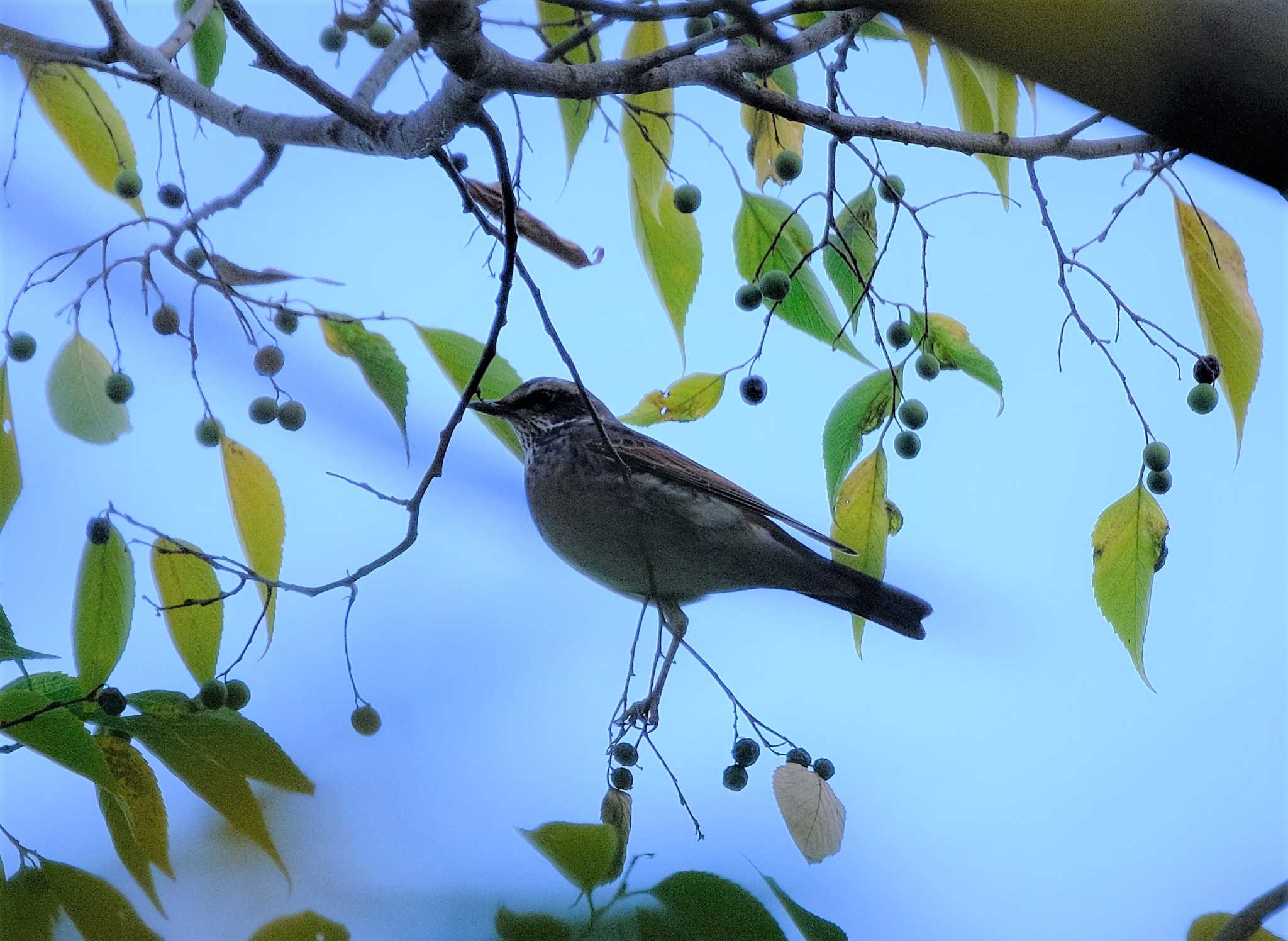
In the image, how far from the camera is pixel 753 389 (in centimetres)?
307

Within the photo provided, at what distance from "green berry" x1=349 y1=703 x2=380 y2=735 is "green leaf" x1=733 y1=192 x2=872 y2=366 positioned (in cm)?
A: 144

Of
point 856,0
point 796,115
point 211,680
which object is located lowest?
point 211,680

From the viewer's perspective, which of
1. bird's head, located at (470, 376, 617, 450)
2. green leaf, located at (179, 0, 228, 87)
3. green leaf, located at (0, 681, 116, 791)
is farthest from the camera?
bird's head, located at (470, 376, 617, 450)

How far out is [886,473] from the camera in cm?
295

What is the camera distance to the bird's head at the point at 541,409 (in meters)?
4.36

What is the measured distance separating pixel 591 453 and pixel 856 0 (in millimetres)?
2879

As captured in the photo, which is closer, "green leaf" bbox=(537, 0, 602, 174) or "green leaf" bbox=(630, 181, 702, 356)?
"green leaf" bbox=(537, 0, 602, 174)

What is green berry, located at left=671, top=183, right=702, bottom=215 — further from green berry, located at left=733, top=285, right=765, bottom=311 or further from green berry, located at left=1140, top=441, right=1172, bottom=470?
green berry, located at left=1140, top=441, right=1172, bottom=470

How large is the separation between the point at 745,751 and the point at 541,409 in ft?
6.64

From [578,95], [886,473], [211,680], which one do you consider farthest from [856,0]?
[211,680]

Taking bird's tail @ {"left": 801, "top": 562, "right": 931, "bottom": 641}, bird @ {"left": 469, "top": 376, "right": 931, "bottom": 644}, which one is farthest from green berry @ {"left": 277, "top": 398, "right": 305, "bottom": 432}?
bird's tail @ {"left": 801, "top": 562, "right": 931, "bottom": 641}

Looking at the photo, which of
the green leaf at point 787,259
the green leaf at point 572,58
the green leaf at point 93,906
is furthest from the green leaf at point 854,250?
the green leaf at point 93,906

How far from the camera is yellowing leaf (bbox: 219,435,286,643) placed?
2.81 m

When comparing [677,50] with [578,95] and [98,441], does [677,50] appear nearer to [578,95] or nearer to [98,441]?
[578,95]
